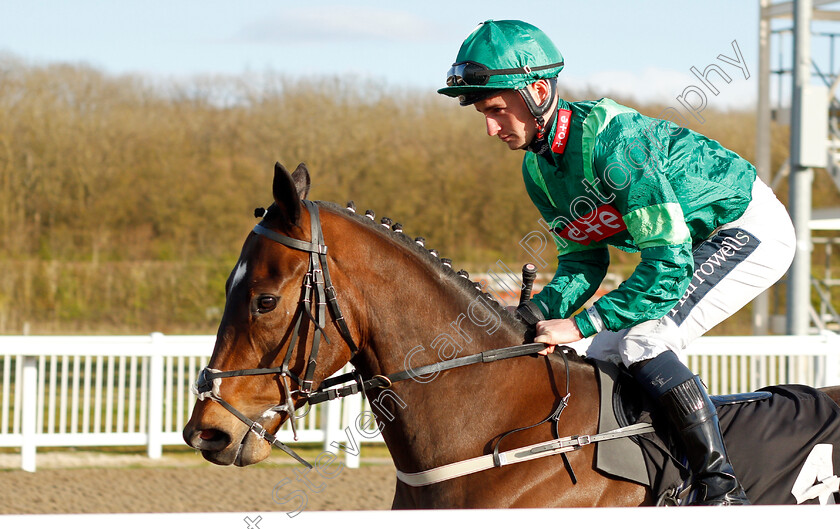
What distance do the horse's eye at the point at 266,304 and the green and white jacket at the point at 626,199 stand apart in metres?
0.82

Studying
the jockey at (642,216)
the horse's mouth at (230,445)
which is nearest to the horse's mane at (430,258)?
the jockey at (642,216)

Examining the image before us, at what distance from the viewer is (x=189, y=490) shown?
5.53 m

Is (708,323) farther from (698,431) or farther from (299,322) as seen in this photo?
(299,322)

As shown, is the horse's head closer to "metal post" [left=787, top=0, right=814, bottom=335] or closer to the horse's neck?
the horse's neck

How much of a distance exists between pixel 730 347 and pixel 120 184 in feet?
40.6

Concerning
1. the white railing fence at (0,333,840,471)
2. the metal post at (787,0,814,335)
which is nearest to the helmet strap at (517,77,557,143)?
the white railing fence at (0,333,840,471)

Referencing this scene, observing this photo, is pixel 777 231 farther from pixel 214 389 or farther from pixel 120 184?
pixel 120 184

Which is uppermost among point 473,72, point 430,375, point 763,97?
point 763,97

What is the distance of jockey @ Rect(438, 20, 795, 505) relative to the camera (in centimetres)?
220

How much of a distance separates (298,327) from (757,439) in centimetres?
131

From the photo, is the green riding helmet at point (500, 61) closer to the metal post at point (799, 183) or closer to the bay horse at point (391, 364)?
the bay horse at point (391, 364)

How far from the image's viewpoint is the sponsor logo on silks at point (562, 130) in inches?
93.3

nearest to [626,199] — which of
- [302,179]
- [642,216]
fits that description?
[642,216]

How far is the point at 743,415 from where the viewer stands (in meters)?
2.35
